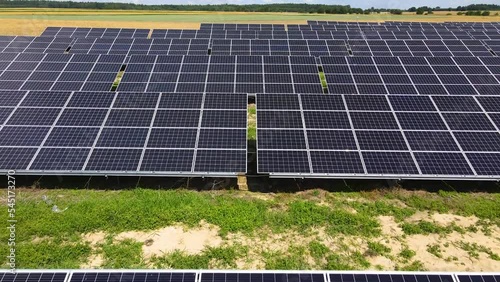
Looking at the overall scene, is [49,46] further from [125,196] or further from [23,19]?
[23,19]

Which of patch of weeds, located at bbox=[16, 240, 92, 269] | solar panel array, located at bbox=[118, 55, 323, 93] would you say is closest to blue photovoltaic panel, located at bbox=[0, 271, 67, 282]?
patch of weeds, located at bbox=[16, 240, 92, 269]

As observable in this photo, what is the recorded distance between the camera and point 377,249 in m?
11.5

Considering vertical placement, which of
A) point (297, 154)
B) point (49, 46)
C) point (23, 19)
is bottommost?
point (23, 19)

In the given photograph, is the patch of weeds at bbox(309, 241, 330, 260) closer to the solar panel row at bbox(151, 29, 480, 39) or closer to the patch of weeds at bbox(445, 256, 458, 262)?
the patch of weeds at bbox(445, 256, 458, 262)

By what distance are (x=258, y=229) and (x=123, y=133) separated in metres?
7.76

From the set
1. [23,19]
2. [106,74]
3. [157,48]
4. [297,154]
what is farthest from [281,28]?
[23,19]

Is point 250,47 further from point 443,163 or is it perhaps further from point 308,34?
point 443,163

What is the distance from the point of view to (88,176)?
1466cm

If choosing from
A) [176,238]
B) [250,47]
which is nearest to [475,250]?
[176,238]

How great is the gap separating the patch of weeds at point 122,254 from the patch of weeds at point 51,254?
0.65m

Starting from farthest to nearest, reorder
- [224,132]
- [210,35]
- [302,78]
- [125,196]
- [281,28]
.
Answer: [281,28] < [210,35] < [302,78] < [224,132] < [125,196]

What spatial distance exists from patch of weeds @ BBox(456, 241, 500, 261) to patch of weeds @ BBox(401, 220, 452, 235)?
68 cm

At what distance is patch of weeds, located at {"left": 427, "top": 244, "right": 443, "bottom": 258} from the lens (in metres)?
11.4

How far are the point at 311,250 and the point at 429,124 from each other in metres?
9.15
